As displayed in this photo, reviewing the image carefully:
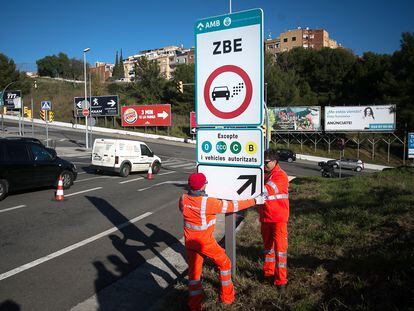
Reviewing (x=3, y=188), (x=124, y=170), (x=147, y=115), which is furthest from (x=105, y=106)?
(x=3, y=188)

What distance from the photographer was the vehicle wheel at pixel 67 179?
13538 millimetres

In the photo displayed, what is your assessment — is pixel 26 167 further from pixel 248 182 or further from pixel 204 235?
pixel 248 182

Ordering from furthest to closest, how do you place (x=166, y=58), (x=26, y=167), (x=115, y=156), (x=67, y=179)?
1. (x=166, y=58)
2. (x=115, y=156)
3. (x=67, y=179)
4. (x=26, y=167)

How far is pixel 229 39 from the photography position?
4.31 m

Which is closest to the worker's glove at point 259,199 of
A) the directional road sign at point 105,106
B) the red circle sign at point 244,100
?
the red circle sign at point 244,100

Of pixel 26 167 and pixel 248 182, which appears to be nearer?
pixel 248 182

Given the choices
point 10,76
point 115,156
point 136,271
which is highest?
point 10,76

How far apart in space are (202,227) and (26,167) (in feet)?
31.8

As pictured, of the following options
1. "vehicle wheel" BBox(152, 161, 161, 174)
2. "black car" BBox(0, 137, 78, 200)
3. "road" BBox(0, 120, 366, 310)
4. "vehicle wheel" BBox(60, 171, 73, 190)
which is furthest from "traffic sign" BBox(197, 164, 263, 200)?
"vehicle wheel" BBox(152, 161, 161, 174)

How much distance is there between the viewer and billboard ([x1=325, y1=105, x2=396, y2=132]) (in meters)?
45.3

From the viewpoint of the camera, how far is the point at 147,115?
55.7m

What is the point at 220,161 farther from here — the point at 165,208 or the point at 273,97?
the point at 273,97

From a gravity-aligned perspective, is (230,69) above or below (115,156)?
above

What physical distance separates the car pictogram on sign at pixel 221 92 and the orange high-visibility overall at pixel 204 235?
4.05 feet
